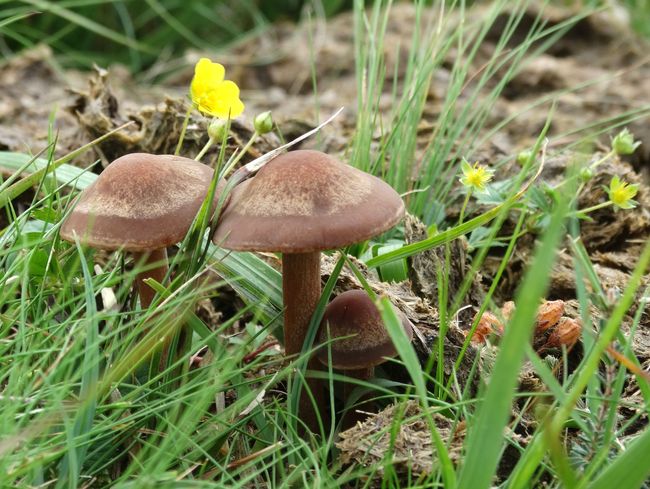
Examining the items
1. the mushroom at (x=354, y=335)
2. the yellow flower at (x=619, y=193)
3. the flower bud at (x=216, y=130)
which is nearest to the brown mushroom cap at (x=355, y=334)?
the mushroom at (x=354, y=335)

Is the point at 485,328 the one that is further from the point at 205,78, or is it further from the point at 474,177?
the point at 205,78

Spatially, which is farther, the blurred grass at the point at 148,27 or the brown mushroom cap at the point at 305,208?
the blurred grass at the point at 148,27

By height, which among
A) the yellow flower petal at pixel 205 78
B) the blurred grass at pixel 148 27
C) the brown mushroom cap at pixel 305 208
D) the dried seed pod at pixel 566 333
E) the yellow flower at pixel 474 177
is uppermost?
the yellow flower petal at pixel 205 78

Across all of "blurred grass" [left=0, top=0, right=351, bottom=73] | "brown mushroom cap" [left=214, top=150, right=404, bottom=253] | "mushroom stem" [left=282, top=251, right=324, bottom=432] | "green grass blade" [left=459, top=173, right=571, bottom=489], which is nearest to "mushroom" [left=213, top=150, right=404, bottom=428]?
"brown mushroom cap" [left=214, top=150, right=404, bottom=253]

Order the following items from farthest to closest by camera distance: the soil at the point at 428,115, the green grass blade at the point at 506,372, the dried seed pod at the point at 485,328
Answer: the soil at the point at 428,115 < the dried seed pod at the point at 485,328 < the green grass blade at the point at 506,372

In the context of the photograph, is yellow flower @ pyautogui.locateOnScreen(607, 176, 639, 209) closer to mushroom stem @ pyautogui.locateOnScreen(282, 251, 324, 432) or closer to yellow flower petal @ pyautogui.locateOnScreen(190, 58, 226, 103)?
mushroom stem @ pyautogui.locateOnScreen(282, 251, 324, 432)

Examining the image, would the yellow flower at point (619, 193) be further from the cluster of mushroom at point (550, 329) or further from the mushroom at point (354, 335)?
the mushroom at point (354, 335)

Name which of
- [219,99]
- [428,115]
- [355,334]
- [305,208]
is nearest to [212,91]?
[219,99]
